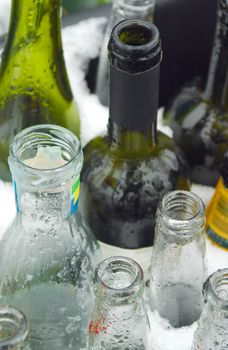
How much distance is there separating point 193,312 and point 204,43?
0.38m

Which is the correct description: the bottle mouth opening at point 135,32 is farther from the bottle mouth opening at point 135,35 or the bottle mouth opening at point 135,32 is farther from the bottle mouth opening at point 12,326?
the bottle mouth opening at point 12,326

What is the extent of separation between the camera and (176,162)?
0.68m

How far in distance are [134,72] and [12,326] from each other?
195mm

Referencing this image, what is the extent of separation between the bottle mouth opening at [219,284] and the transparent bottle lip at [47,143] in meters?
0.12

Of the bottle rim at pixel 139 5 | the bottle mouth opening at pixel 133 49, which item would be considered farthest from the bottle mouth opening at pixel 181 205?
the bottle rim at pixel 139 5

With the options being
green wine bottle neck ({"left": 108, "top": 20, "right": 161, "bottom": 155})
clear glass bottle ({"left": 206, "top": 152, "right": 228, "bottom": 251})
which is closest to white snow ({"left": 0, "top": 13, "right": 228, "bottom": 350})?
clear glass bottle ({"left": 206, "top": 152, "right": 228, "bottom": 251})

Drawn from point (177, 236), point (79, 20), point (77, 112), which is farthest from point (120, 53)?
point (79, 20)

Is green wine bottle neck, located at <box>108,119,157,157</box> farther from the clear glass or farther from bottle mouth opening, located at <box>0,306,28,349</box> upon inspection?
→ bottle mouth opening, located at <box>0,306,28,349</box>

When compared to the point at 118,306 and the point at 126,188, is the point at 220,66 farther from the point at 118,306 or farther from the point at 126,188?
the point at 118,306

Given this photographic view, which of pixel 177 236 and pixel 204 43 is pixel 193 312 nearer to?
pixel 177 236

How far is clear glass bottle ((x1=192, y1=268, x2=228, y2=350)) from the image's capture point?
0.52 meters

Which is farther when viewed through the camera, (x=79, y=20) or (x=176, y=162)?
(x=79, y=20)

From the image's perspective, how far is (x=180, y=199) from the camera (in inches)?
23.3

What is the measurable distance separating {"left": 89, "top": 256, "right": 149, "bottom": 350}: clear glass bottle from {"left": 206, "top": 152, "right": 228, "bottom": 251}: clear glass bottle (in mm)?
159
